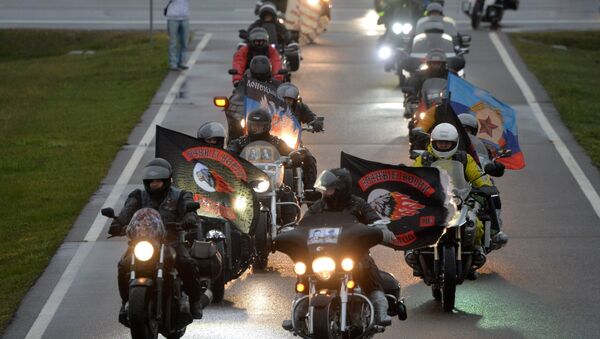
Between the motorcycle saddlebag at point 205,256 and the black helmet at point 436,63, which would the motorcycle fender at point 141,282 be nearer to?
the motorcycle saddlebag at point 205,256

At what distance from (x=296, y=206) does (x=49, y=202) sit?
5.16m

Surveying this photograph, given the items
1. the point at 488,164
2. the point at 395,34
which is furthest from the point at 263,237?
the point at 395,34

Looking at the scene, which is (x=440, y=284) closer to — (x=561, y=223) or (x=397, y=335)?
(x=397, y=335)

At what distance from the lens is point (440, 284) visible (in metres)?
Answer: 15.1

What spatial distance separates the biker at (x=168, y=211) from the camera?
43.7 ft

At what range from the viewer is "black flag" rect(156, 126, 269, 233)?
15289mm

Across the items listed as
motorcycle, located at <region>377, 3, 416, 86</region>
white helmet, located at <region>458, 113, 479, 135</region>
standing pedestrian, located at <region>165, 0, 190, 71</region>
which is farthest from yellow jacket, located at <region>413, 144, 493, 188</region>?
standing pedestrian, located at <region>165, 0, 190, 71</region>

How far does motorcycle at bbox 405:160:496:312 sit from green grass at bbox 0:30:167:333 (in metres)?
4.13

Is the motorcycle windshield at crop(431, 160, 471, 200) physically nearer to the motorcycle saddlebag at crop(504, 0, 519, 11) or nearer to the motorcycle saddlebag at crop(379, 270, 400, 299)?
the motorcycle saddlebag at crop(379, 270, 400, 299)

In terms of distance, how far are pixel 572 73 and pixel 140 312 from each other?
21.1m

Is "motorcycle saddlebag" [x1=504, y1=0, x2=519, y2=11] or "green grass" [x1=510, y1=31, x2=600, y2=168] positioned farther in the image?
"motorcycle saddlebag" [x1=504, y1=0, x2=519, y2=11]

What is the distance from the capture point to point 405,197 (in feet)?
47.2

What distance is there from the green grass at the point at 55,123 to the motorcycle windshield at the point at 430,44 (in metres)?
4.97

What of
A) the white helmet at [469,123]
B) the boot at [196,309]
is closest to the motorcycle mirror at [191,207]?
the boot at [196,309]
